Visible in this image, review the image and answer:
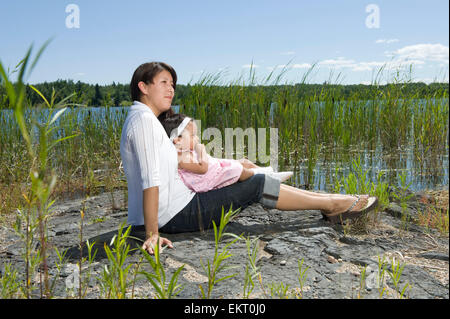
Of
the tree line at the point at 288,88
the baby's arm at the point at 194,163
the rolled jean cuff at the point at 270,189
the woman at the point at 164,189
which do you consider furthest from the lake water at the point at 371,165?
the baby's arm at the point at 194,163

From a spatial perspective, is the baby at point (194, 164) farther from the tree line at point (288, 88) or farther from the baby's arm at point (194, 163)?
the tree line at point (288, 88)

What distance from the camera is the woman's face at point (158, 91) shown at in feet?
9.16

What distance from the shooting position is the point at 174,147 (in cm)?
285

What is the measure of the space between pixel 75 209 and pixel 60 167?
158cm

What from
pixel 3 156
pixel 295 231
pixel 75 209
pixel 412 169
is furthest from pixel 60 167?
pixel 412 169

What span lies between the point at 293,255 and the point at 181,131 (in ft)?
3.79

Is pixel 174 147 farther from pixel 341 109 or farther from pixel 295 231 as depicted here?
pixel 341 109

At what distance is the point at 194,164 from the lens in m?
2.91

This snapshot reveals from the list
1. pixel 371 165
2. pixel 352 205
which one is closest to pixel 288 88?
pixel 371 165

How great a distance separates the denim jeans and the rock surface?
11cm

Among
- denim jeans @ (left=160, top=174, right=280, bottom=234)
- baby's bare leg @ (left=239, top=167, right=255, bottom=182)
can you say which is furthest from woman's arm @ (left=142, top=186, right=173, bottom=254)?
baby's bare leg @ (left=239, top=167, right=255, bottom=182)

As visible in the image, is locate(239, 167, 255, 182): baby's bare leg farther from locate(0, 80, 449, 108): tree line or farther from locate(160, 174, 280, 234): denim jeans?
locate(0, 80, 449, 108): tree line

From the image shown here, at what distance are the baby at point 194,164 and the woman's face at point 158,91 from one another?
0.57ft
